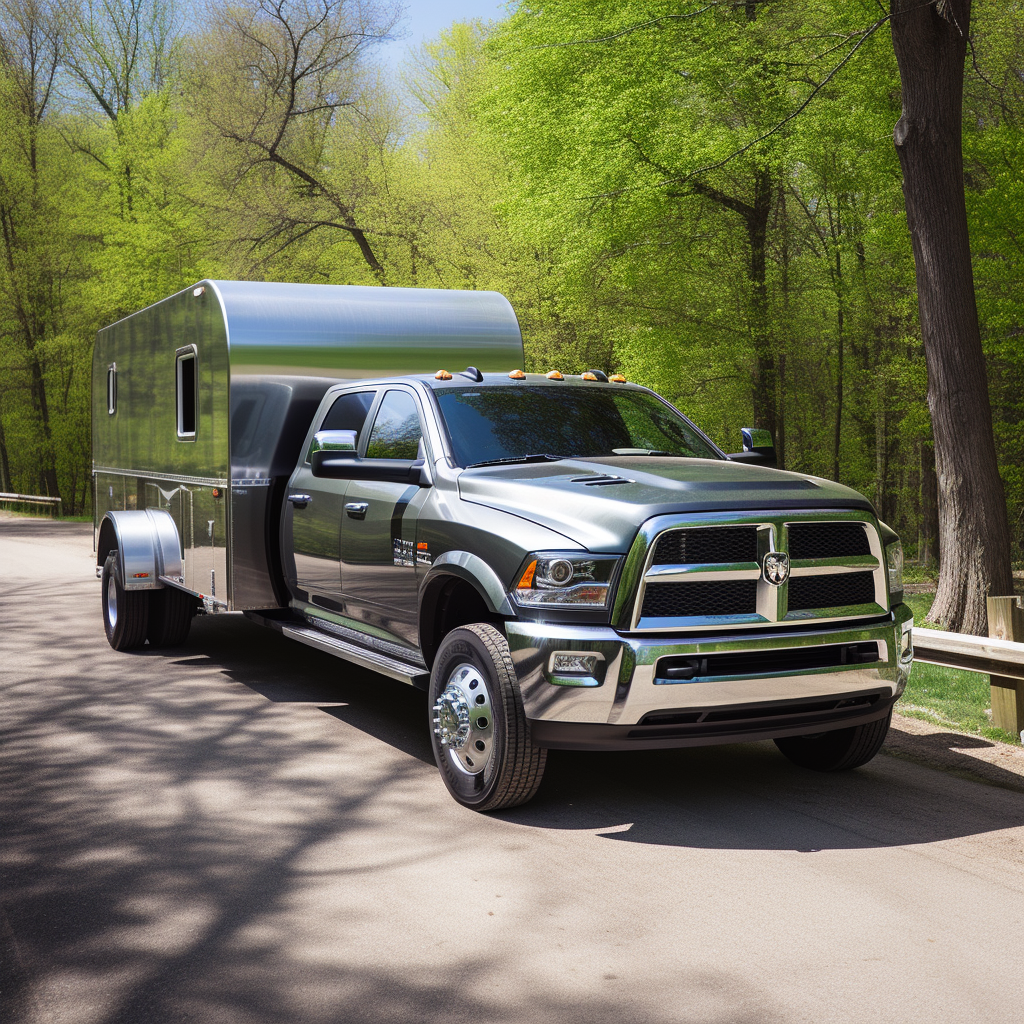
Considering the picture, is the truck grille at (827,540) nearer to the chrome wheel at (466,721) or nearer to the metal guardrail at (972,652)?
the metal guardrail at (972,652)

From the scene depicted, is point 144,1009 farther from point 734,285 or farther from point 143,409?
point 734,285

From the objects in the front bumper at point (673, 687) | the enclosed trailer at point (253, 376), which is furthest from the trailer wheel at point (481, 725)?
the enclosed trailer at point (253, 376)

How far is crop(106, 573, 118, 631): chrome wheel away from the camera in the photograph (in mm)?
10039

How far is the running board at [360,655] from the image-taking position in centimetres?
607

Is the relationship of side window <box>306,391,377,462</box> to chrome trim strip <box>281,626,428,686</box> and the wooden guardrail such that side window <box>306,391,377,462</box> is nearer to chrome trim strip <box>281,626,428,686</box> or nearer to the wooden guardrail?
chrome trim strip <box>281,626,428,686</box>

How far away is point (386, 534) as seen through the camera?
6625mm

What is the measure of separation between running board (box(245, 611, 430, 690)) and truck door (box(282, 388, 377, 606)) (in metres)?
0.23

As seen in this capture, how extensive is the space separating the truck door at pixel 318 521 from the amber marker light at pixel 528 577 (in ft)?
7.29

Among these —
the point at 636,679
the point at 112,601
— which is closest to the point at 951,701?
the point at 636,679

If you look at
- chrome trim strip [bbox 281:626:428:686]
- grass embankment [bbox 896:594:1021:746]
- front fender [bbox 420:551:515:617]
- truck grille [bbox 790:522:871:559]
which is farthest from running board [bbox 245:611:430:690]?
grass embankment [bbox 896:594:1021:746]

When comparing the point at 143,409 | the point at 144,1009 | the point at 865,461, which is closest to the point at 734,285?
the point at 865,461

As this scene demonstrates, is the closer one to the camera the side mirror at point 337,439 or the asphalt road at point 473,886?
the asphalt road at point 473,886

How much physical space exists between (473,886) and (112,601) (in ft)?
21.8

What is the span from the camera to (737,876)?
462cm
